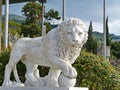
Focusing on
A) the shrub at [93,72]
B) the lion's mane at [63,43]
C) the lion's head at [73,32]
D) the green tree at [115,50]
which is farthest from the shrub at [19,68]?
the green tree at [115,50]

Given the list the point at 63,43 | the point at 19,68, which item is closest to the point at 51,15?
the point at 19,68

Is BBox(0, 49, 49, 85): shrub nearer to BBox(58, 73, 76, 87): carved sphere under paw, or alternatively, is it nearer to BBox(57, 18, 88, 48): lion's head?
BBox(58, 73, 76, 87): carved sphere under paw

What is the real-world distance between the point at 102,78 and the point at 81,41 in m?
8.08

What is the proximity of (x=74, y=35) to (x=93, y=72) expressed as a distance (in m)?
7.97

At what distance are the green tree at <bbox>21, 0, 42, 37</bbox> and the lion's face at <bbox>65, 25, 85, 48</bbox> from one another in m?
38.3

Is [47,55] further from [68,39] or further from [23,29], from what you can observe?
[23,29]

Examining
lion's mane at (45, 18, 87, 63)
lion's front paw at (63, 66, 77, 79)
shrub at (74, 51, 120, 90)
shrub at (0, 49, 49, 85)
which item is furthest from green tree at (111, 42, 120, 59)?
lion's front paw at (63, 66, 77, 79)

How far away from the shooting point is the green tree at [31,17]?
160ft

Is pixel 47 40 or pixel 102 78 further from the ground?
pixel 47 40

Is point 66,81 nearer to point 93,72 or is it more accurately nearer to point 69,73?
point 69,73

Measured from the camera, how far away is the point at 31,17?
51531 millimetres

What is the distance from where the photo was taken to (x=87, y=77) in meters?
17.8

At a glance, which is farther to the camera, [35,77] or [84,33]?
[35,77]

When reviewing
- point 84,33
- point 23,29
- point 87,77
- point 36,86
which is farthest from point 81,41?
point 23,29
